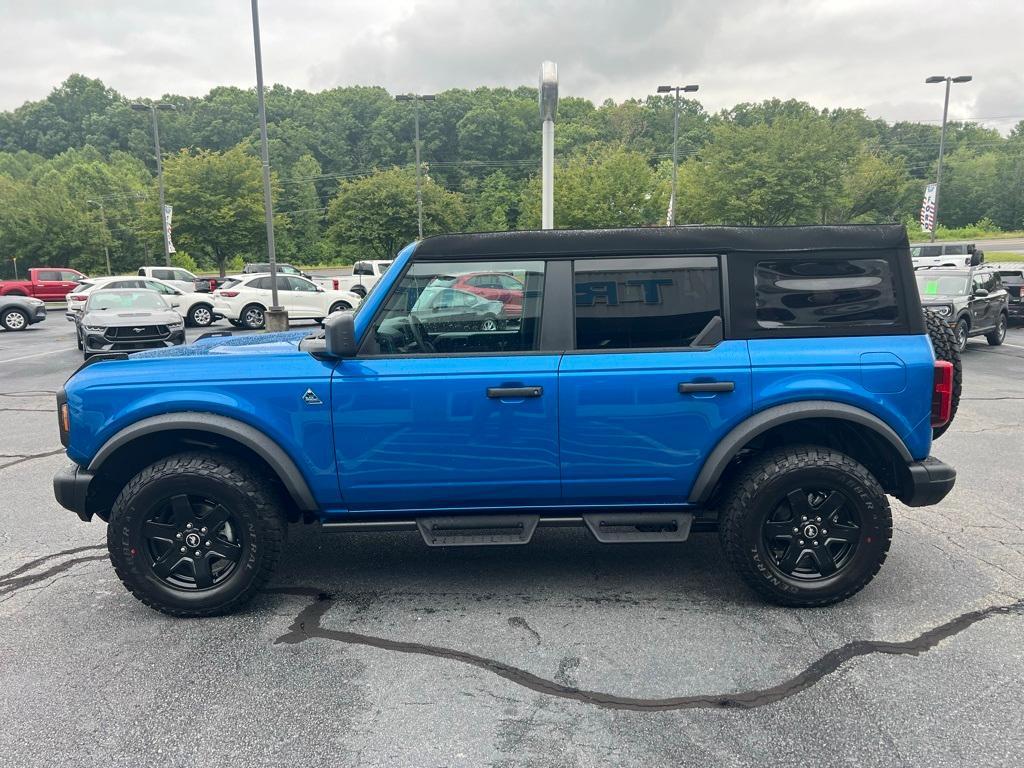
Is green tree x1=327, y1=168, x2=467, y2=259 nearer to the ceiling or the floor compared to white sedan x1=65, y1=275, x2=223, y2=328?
nearer to the ceiling

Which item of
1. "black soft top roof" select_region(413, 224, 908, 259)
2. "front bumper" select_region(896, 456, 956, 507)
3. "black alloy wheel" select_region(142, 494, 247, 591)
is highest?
"black soft top roof" select_region(413, 224, 908, 259)

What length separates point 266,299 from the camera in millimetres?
21203

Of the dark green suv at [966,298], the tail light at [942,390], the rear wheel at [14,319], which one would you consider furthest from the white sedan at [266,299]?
the tail light at [942,390]

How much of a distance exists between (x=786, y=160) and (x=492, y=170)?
51.6 metres

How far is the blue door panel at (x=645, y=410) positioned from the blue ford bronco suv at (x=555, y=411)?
1cm

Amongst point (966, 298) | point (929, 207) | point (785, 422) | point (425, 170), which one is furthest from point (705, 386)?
point (425, 170)

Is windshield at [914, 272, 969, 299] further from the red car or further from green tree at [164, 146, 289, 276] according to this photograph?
green tree at [164, 146, 289, 276]

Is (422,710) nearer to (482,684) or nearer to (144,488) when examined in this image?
(482,684)

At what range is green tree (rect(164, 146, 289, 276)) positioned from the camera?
122 feet

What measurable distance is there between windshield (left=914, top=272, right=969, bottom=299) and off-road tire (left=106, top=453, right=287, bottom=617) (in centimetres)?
1332

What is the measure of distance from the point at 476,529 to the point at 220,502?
1.25m

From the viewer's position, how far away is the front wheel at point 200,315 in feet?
72.5

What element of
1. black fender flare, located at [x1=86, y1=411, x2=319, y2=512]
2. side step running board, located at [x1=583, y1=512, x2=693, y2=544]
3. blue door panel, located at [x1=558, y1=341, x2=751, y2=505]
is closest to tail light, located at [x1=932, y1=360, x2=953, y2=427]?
blue door panel, located at [x1=558, y1=341, x2=751, y2=505]

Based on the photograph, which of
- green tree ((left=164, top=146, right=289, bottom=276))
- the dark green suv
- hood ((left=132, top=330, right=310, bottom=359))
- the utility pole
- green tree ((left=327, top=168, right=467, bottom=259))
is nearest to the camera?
hood ((left=132, top=330, right=310, bottom=359))
